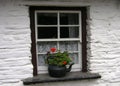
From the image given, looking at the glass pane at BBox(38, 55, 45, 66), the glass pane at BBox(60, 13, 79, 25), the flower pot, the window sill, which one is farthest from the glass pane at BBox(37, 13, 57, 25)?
the window sill

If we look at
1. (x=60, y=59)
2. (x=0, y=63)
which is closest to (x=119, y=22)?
(x=60, y=59)

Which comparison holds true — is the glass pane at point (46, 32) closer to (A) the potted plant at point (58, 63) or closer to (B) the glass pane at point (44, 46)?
(B) the glass pane at point (44, 46)

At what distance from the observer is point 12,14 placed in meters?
4.28

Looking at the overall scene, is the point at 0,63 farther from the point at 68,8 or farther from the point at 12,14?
the point at 68,8

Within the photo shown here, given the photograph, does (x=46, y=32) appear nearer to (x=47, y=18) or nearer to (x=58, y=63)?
(x=47, y=18)

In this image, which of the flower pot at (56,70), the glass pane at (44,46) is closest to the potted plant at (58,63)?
the flower pot at (56,70)

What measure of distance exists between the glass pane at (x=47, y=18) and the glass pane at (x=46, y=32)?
3.9 inches

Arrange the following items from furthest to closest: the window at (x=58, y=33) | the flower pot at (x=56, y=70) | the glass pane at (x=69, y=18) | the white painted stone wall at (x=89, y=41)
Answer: the glass pane at (x=69, y=18)
the window at (x=58, y=33)
the flower pot at (x=56, y=70)
the white painted stone wall at (x=89, y=41)

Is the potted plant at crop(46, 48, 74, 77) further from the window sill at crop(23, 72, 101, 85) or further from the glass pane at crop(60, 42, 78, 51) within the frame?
the glass pane at crop(60, 42, 78, 51)

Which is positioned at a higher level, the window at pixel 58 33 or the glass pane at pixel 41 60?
the window at pixel 58 33

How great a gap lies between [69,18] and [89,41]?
0.55 m

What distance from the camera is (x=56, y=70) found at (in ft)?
14.4

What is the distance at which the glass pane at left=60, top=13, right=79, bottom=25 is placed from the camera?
469 centimetres

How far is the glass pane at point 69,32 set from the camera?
471 centimetres
